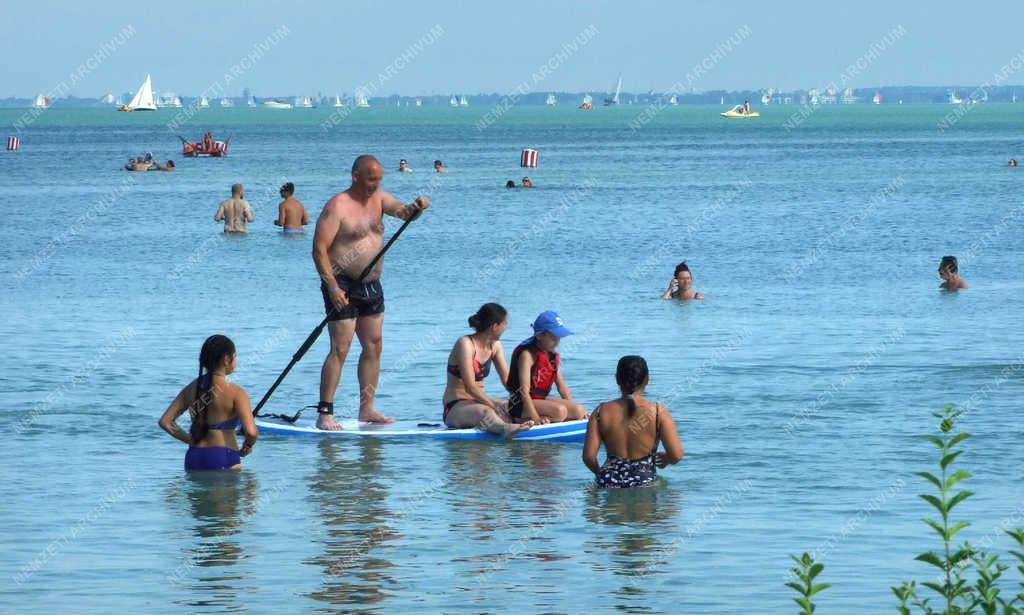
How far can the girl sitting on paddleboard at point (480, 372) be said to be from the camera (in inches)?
528

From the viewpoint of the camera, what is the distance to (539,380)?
13.7 meters

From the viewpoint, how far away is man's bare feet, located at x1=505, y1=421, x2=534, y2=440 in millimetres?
13531

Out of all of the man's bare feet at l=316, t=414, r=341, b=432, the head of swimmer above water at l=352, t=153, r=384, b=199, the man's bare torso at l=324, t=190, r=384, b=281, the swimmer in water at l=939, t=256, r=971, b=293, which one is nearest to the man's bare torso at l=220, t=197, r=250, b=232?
the swimmer in water at l=939, t=256, r=971, b=293

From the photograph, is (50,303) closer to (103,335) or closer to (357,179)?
(103,335)

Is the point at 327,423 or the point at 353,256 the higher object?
the point at 353,256

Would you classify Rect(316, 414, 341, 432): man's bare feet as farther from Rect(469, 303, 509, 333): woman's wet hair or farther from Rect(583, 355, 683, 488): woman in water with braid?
Rect(583, 355, 683, 488): woman in water with braid

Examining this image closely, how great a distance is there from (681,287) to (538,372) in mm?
11643

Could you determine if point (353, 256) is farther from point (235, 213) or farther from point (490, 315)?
point (235, 213)

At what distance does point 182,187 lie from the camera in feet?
206

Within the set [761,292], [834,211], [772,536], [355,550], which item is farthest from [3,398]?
[834,211]

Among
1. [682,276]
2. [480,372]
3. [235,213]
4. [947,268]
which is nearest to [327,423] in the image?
[480,372]

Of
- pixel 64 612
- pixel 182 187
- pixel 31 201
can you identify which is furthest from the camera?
pixel 182 187

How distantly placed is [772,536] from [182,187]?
54.5m

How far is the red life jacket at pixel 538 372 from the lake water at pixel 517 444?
65cm
